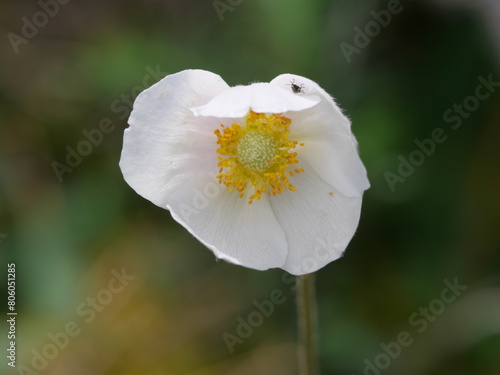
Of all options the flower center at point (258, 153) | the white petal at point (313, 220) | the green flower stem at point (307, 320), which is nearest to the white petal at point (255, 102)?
the flower center at point (258, 153)

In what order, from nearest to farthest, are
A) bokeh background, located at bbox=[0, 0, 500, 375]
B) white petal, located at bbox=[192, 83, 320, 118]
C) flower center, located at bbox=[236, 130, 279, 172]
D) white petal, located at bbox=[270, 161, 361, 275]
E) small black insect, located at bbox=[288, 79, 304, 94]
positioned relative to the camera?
white petal, located at bbox=[192, 83, 320, 118]
small black insect, located at bbox=[288, 79, 304, 94]
white petal, located at bbox=[270, 161, 361, 275]
flower center, located at bbox=[236, 130, 279, 172]
bokeh background, located at bbox=[0, 0, 500, 375]

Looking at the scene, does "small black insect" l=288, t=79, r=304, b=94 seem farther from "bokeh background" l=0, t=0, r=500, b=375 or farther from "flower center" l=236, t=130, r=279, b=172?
"bokeh background" l=0, t=0, r=500, b=375

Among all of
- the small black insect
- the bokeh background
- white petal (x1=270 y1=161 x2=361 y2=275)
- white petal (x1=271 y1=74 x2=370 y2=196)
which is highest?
the small black insect

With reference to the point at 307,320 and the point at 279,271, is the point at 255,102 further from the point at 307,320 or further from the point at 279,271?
the point at 279,271

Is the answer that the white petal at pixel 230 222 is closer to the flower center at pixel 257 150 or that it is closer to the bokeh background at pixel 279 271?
the flower center at pixel 257 150

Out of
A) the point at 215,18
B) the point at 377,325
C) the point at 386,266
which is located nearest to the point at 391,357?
the point at 377,325

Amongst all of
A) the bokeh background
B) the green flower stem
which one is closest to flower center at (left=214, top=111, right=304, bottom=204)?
the green flower stem

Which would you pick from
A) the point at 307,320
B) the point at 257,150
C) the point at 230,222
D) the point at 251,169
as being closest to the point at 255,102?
the point at 257,150

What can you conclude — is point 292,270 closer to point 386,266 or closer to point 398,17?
point 386,266
